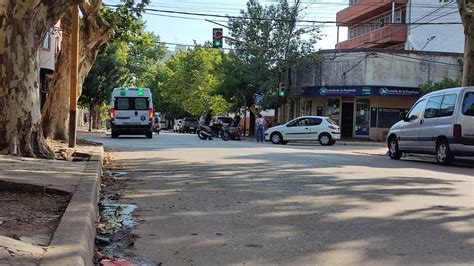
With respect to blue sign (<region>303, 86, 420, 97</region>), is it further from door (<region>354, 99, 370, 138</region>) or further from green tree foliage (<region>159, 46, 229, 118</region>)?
green tree foliage (<region>159, 46, 229, 118</region>)

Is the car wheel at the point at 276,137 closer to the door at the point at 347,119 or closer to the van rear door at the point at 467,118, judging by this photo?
the door at the point at 347,119

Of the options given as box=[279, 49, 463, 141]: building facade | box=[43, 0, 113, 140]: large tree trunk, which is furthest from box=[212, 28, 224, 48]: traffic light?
box=[43, 0, 113, 140]: large tree trunk

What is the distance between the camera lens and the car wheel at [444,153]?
14.2 m

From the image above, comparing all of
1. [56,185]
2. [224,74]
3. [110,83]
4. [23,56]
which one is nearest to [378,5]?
[224,74]

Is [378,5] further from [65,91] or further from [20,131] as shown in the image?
[20,131]

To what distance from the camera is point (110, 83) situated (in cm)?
4022

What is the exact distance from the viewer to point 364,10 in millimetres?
43031

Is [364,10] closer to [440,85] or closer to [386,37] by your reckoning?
[386,37]

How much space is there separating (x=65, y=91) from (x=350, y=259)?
13517 mm

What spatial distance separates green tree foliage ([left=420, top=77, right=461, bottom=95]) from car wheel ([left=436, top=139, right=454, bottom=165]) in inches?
711

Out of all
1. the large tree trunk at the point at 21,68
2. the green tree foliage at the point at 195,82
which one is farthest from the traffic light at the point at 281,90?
the green tree foliage at the point at 195,82

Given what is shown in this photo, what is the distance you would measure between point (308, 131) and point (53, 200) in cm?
2228

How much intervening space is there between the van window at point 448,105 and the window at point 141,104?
49.4 feet

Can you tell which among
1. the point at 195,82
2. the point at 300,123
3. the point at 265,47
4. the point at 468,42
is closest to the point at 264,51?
the point at 265,47
